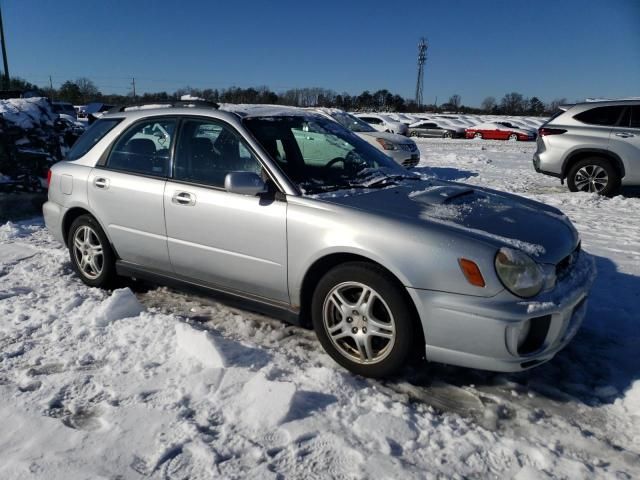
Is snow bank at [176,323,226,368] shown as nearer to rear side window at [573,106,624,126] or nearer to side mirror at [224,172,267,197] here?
side mirror at [224,172,267,197]

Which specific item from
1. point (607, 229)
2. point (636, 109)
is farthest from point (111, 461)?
point (636, 109)

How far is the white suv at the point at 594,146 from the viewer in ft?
28.4

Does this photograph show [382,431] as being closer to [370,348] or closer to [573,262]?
[370,348]

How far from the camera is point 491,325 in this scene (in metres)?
2.64

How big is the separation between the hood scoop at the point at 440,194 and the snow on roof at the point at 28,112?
23.1 feet

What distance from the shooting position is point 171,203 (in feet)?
12.2

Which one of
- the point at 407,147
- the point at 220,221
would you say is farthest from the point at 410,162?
the point at 220,221

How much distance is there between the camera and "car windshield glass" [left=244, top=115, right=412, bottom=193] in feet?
11.5

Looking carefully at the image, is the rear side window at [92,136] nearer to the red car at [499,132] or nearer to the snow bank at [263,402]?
the snow bank at [263,402]

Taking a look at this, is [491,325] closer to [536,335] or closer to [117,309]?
[536,335]

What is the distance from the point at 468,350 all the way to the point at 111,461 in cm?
182

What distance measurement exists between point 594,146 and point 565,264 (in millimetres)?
6825

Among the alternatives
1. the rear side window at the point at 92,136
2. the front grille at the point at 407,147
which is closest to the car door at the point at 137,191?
the rear side window at the point at 92,136

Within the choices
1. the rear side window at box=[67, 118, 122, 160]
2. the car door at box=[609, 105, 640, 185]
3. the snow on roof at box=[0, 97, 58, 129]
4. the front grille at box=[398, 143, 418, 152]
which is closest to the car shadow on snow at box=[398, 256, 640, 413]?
the rear side window at box=[67, 118, 122, 160]
